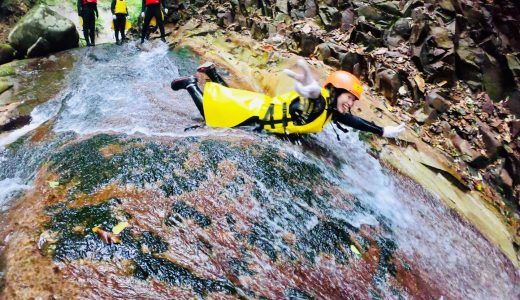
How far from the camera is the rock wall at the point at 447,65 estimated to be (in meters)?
7.36

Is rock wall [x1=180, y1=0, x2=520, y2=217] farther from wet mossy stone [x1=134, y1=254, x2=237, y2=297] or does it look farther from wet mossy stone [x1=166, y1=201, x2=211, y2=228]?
wet mossy stone [x1=134, y1=254, x2=237, y2=297]

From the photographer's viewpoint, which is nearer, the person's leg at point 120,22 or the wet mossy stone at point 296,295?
the wet mossy stone at point 296,295

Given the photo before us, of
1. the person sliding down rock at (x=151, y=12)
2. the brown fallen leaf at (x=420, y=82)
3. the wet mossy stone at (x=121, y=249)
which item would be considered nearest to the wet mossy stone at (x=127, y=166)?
the wet mossy stone at (x=121, y=249)

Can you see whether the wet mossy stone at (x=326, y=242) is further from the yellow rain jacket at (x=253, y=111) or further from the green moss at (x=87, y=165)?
the green moss at (x=87, y=165)

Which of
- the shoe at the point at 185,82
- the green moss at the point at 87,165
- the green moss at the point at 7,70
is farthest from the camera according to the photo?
the green moss at the point at 7,70

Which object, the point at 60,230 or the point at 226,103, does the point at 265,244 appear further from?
the point at 226,103

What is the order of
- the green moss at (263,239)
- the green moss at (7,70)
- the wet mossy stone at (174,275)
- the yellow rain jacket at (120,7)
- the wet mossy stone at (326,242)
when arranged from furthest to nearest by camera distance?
the yellow rain jacket at (120,7)
the green moss at (7,70)
the wet mossy stone at (326,242)
the green moss at (263,239)
the wet mossy stone at (174,275)

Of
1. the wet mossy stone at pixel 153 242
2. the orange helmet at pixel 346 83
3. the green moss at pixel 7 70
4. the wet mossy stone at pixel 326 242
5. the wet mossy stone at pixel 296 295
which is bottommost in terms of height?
Result: the wet mossy stone at pixel 326 242

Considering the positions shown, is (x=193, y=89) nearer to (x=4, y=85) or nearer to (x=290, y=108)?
(x=290, y=108)

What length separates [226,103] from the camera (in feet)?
17.1

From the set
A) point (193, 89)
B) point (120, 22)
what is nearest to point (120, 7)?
point (120, 22)

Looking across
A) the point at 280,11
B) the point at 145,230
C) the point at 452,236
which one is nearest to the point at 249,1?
the point at 280,11

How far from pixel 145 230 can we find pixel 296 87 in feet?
8.01

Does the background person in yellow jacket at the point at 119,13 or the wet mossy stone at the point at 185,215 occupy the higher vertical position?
the background person in yellow jacket at the point at 119,13
